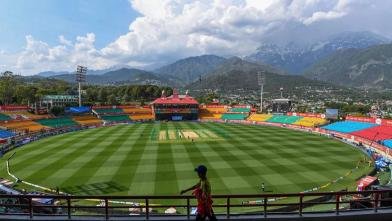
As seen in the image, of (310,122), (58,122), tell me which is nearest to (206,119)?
(310,122)

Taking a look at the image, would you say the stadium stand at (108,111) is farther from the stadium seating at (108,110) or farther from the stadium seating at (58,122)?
the stadium seating at (58,122)

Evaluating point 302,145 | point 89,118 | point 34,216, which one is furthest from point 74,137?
point 34,216

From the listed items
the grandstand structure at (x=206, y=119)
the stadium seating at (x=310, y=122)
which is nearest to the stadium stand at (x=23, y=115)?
the grandstand structure at (x=206, y=119)

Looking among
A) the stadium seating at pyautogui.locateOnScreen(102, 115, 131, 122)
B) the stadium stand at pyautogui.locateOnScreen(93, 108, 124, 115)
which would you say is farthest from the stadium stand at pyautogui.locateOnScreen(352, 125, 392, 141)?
the stadium stand at pyautogui.locateOnScreen(93, 108, 124, 115)

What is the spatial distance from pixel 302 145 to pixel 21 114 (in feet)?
239

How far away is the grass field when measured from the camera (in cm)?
3541

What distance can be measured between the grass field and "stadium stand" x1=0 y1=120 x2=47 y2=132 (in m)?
13.2

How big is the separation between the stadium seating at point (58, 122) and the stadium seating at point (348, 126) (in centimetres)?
6545

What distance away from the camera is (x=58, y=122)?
95438 millimetres

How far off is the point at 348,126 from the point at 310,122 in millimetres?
14373

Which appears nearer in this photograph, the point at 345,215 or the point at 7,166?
the point at 345,215

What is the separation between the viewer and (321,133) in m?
78.9

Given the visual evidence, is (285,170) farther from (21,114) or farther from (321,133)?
(21,114)

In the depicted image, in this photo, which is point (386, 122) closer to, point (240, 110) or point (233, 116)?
point (233, 116)
